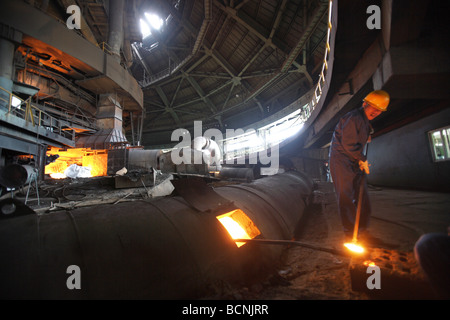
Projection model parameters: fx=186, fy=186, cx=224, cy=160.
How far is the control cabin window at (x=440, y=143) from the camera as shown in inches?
231

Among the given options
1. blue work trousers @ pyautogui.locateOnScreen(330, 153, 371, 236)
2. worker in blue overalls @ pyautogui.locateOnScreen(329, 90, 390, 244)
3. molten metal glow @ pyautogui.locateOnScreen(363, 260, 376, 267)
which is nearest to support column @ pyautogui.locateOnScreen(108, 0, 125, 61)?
worker in blue overalls @ pyautogui.locateOnScreen(329, 90, 390, 244)

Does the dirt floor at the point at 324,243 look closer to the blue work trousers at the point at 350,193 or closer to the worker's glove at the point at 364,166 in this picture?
the blue work trousers at the point at 350,193

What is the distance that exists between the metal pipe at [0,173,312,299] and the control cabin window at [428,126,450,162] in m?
7.74

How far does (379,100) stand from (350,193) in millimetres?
1604

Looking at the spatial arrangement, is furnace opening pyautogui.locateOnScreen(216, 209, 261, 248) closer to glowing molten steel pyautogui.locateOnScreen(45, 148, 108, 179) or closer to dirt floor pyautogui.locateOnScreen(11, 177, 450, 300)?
dirt floor pyautogui.locateOnScreen(11, 177, 450, 300)

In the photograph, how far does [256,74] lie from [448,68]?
56.3ft

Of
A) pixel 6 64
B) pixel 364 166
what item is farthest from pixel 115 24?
pixel 364 166

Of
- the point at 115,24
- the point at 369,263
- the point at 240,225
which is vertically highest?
the point at 115,24

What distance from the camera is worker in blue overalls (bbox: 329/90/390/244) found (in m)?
2.81

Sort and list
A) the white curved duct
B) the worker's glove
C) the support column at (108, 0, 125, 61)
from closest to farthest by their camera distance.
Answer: the worker's glove → the white curved duct → the support column at (108, 0, 125, 61)

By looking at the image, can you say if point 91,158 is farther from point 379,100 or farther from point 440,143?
point 440,143

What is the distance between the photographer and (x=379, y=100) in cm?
301
